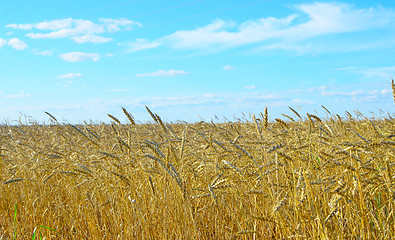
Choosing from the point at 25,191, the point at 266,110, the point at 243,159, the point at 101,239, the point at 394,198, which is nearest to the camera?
the point at 394,198

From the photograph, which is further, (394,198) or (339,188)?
(394,198)

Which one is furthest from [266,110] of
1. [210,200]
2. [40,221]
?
[40,221]

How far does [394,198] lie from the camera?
1.69 metres

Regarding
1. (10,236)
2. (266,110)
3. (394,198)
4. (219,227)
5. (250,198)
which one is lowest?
(10,236)

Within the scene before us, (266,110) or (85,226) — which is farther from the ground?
(266,110)

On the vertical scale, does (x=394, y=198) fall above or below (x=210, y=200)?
above

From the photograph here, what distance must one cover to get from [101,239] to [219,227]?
1074 millimetres

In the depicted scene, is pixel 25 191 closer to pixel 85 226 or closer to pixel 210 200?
pixel 85 226

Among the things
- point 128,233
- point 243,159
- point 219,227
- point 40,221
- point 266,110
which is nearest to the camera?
point 266,110

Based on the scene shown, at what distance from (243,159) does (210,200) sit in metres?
1.07

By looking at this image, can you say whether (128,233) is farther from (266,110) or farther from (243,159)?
(243,159)

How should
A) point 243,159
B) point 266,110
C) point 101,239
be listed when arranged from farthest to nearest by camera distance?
point 243,159
point 101,239
point 266,110

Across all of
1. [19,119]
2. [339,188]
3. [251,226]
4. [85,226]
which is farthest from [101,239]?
[19,119]

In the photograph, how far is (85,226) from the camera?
10.00 feet
